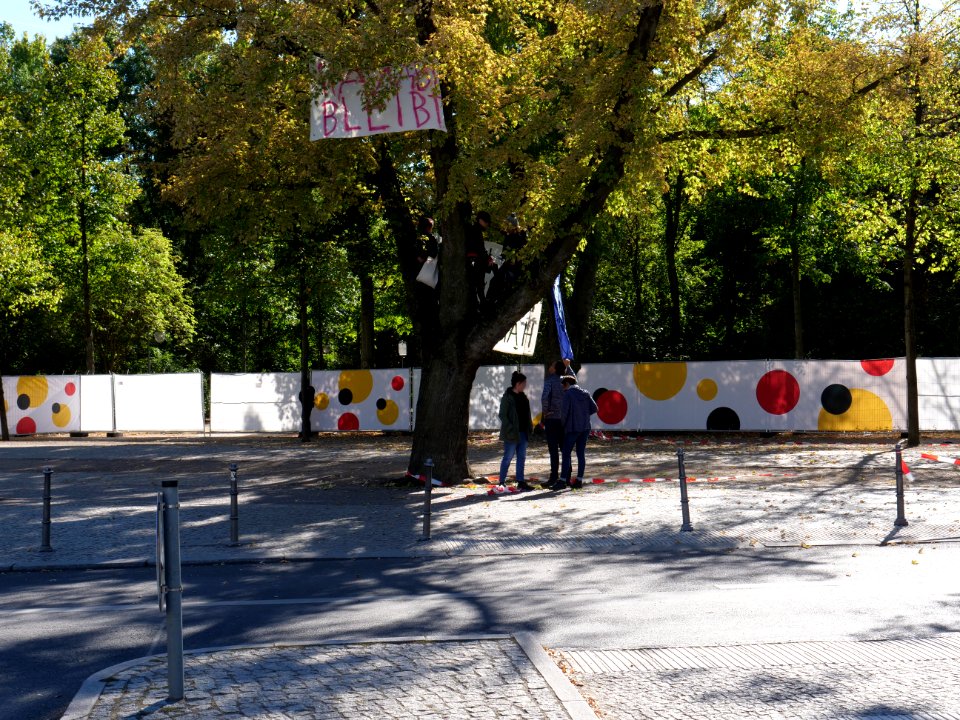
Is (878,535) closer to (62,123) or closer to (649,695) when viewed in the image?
(649,695)

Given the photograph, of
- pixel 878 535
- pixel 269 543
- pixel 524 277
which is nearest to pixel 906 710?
pixel 878 535

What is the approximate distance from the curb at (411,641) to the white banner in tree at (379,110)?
889 cm

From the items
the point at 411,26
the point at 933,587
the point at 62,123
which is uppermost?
the point at 62,123

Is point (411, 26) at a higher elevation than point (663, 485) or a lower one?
higher

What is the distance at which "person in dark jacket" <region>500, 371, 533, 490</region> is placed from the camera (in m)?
16.3

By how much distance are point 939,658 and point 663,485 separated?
10142 millimetres

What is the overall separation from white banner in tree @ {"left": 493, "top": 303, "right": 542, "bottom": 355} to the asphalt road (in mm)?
7158

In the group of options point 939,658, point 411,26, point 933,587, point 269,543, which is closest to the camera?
point 939,658

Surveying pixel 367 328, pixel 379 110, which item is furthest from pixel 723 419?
pixel 379 110

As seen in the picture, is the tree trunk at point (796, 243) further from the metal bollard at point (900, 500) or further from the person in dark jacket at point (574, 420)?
the metal bollard at point (900, 500)

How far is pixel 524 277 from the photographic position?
621 inches

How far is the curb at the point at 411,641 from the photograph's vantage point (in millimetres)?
5531

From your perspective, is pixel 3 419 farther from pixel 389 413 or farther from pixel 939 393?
pixel 939 393

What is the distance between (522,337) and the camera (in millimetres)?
18234
